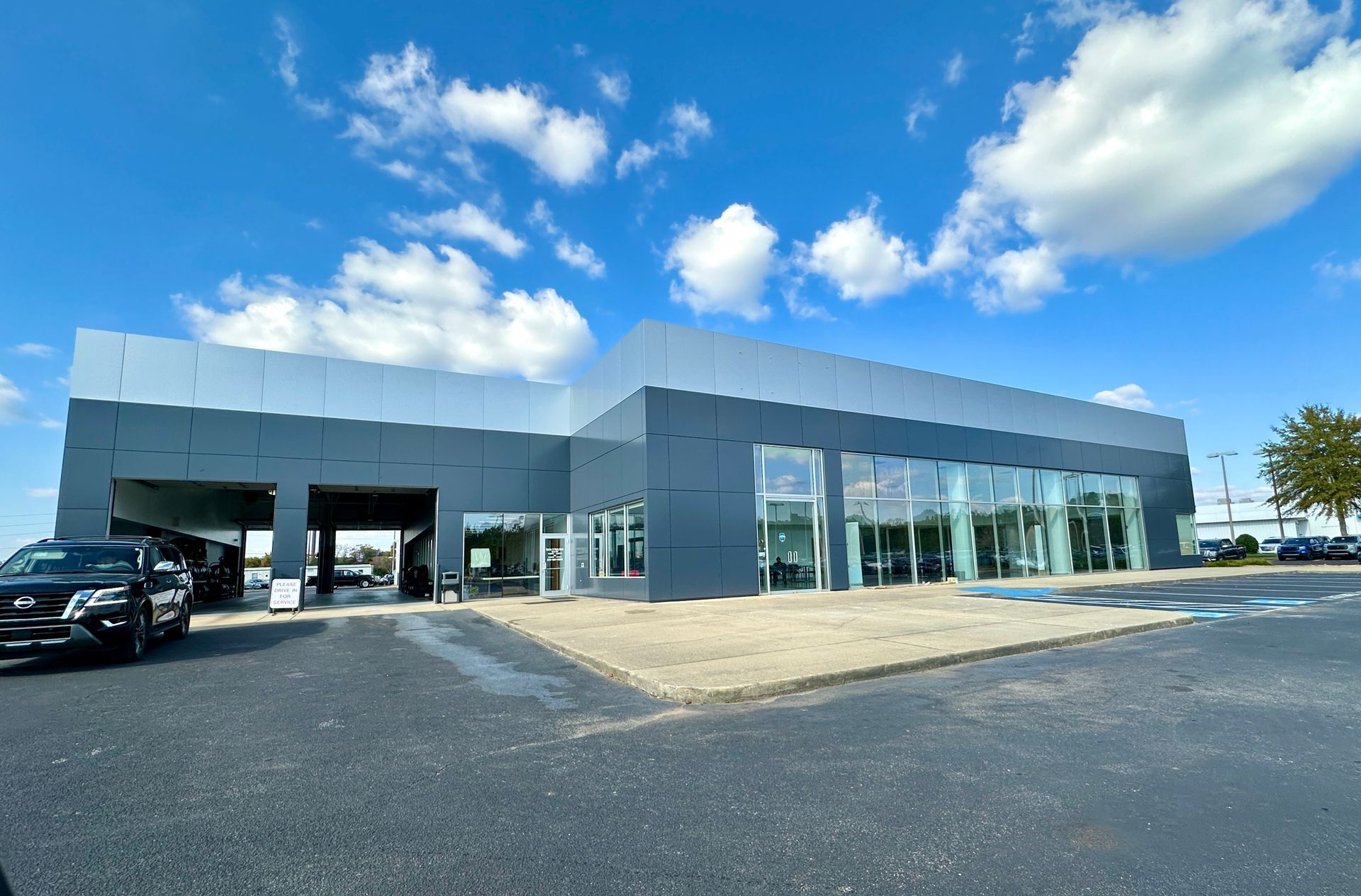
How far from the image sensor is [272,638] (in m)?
13.4

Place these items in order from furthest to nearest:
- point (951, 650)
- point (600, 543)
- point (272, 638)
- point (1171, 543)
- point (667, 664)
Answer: point (1171, 543)
point (600, 543)
point (272, 638)
point (951, 650)
point (667, 664)

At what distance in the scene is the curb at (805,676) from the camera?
6.95 m

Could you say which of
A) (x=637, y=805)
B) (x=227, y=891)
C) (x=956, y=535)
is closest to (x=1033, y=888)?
(x=637, y=805)

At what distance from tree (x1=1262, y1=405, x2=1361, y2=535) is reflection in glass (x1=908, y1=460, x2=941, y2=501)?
39059mm

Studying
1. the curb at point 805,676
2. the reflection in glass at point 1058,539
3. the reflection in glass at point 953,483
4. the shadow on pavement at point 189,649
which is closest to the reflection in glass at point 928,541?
the reflection in glass at point 953,483

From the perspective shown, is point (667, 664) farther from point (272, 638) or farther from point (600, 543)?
point (600, 543)

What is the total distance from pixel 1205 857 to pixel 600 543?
20997 millimetres

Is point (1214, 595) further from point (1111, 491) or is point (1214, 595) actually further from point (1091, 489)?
point (1111, 491)

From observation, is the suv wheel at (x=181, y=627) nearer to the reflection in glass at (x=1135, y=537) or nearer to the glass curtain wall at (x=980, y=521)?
the glass curtain wall at (x=980, y=521)

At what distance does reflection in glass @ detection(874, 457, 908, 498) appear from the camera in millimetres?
24625

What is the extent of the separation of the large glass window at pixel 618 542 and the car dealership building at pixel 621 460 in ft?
0.35

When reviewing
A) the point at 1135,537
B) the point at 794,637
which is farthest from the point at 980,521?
the point at 794,637

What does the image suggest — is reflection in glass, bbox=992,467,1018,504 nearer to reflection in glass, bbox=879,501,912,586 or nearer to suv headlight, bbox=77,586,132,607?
reflection in glass, bbox=879,501,912,586

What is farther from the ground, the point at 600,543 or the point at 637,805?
the point at 600,543
